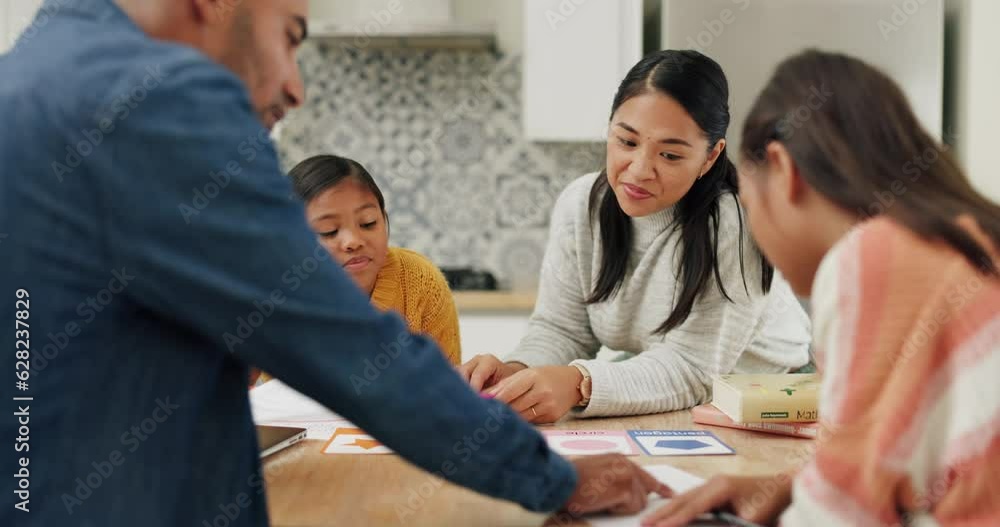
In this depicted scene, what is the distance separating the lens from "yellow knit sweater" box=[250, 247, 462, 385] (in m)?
1.85

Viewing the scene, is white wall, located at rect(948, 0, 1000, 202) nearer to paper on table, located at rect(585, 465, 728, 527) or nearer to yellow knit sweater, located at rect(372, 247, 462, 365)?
yellow knit sweater, located at rect(372, 247, 462, 365)

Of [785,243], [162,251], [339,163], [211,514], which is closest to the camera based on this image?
[162,251]

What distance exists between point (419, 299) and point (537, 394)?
701 millimetres

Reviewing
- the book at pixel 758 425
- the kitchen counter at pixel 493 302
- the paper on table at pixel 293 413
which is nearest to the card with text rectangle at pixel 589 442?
the book at pixel 758 425

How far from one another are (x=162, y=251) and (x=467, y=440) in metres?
0.29

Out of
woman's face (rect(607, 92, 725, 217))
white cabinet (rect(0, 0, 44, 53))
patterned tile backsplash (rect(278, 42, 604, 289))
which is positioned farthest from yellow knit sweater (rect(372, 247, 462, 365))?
white cabinet (rect(0, 0, 44, 53))

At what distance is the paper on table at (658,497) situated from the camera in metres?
0.82

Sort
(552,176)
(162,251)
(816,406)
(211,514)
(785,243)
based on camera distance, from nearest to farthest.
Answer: (162,251), (211,514), (785,243), (816,406), (552,176)

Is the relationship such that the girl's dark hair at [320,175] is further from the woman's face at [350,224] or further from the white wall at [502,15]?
the white wall at [502,15]

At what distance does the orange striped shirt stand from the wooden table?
0.29 metres

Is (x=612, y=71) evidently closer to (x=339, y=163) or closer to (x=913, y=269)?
(x=339, y=163)

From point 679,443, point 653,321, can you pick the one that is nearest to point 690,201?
point 653,321

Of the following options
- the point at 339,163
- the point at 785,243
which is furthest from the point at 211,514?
the point at 339,163

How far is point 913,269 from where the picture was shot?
65 cm
